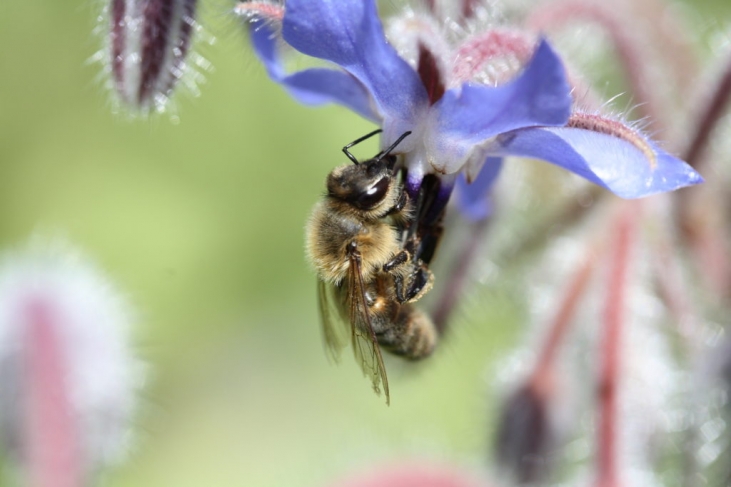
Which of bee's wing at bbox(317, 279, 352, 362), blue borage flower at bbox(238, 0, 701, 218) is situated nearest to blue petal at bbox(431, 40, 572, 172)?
blue borage flower at bbox(238, 0, 701, 218)

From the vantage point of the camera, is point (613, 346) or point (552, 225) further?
point (552, 225)

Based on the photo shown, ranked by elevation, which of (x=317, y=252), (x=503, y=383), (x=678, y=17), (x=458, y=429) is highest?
(x=317, y=252)

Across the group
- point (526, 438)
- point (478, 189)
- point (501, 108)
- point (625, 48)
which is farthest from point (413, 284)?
point (625, 48)

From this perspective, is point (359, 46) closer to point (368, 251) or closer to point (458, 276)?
point (368, 251)

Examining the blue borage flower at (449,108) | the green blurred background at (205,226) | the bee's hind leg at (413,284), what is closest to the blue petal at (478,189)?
the blue borage flower at (449,108)

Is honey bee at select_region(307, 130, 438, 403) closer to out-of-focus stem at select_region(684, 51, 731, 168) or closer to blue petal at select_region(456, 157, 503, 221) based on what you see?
blue petal at select_region(456, 157, 503, 221)

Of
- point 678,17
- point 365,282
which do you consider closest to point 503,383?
point 365,282

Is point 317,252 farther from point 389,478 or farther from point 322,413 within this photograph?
point 322,413
